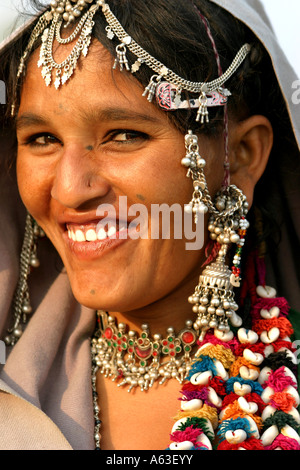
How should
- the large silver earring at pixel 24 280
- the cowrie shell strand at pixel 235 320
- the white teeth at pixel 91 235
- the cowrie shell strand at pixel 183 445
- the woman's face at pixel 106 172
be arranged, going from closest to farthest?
the cowrie shell strand at pixel 183 445
the woman's face at pixel 106 172
the white teeth at pixel 91 235
the cowrie shell strand at pixel 235 320
the large silver earring at pixel 24 280

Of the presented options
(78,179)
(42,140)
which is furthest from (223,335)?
(42,140)

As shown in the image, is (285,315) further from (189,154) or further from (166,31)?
(166,31)

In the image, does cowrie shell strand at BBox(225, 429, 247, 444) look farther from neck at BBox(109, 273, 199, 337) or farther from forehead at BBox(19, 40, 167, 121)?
forehead at BBox(19, 40, 167, 121)

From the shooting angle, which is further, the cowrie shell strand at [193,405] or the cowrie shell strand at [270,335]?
the cowrie shell strand at [270,335]

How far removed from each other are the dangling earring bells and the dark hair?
0.22 m

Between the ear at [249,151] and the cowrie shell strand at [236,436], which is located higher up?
the ear at [249,151]

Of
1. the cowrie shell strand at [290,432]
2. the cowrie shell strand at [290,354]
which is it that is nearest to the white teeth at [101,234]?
the cowrie shell strand at [290,354]

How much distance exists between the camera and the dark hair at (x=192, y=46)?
2102mm

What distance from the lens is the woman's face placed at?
6.82 feet

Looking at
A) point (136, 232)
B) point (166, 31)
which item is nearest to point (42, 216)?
point (136, 232)

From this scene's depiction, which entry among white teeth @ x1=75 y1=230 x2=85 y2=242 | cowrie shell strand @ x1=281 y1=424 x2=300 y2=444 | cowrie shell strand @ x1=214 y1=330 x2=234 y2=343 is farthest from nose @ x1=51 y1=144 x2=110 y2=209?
cowrie shell strand @ x1=281 y1=424 x2=300 y2=444

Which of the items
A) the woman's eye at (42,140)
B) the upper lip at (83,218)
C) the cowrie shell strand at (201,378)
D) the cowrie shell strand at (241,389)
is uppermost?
the woman's eye at (42,140)

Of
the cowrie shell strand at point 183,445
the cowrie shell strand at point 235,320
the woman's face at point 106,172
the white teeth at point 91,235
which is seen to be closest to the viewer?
the cowrie shell strand at point 183,445

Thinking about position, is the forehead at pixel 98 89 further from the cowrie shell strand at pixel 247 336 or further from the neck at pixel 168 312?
the cowrie shell strand at pixel 247 336
